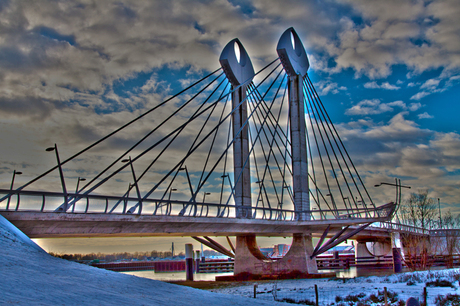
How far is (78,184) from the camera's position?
42.8 meters

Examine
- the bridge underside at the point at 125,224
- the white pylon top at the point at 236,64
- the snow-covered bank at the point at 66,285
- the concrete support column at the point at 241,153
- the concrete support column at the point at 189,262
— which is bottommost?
the concrete support column at the point at 189,262

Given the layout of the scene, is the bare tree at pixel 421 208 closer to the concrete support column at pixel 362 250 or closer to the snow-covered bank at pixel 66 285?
the concrete support column at pixel 362 250

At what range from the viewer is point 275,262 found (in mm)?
39875

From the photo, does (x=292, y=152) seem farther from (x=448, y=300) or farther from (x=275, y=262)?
(x=448, y=300)

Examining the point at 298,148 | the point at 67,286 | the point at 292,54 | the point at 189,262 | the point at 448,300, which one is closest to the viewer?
the point at 67,286

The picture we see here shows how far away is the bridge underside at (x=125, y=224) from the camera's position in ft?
66.9

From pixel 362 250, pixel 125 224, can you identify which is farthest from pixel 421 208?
pixel 125 224

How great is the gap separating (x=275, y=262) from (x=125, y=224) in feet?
63.6

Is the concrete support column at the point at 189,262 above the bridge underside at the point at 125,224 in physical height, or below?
below

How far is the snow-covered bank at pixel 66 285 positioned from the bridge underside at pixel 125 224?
2.06 m

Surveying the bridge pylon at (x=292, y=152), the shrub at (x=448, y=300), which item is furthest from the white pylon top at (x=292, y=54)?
the shrub at (x=448, y=300)

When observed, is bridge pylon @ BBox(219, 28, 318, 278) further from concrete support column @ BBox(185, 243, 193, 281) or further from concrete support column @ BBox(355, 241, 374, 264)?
concrete support column @ BBox(355, 241, 374, 264)

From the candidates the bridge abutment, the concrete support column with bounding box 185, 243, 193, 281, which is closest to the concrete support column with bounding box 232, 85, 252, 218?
the bridge abutment

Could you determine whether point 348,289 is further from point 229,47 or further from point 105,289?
point 229,47
